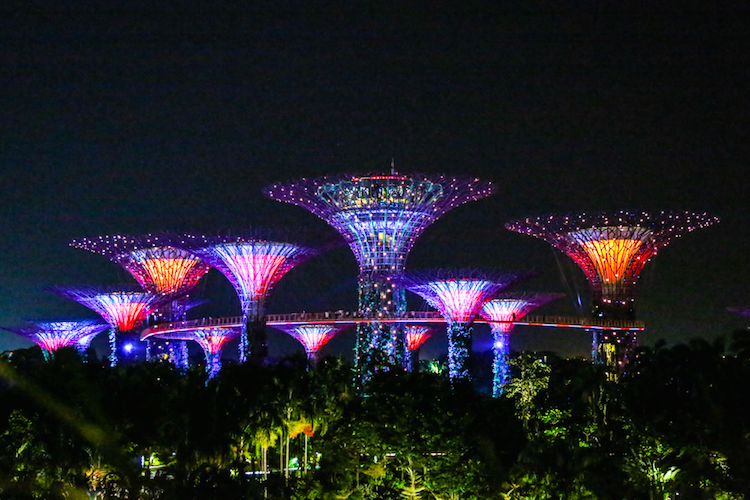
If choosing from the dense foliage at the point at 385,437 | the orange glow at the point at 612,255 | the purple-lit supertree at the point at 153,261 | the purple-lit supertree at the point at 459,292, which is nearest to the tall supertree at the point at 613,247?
the orange glow at the point at 612,255

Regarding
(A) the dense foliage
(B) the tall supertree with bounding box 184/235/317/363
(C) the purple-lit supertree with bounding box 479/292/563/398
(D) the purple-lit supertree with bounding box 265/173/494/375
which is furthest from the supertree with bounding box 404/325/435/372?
(A) the dense foliage

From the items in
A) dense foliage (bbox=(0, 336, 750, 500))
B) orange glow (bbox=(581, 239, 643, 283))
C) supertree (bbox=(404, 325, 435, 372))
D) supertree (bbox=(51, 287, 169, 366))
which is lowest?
dense foliage (bbox=(0, 336, 750, 500))

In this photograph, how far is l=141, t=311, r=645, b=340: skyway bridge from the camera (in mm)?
66375

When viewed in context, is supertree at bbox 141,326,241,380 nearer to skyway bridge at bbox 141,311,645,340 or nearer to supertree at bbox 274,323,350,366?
skyway bridge at bbox 141,311,645,340

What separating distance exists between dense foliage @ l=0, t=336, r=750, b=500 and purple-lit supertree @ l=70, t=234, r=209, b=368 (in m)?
34.2

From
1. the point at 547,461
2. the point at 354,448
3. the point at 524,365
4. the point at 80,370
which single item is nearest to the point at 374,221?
the point at 524,365

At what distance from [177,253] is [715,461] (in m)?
55.3

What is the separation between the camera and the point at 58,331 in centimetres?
9556

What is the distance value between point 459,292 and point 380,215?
29.0 feet

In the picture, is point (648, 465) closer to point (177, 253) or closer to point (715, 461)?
point (715, 461)

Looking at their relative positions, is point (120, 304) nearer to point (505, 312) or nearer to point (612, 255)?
point (505, 312)

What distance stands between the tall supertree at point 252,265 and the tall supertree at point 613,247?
1638 centimetres

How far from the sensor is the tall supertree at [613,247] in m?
63.5

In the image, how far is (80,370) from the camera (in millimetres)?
45375
